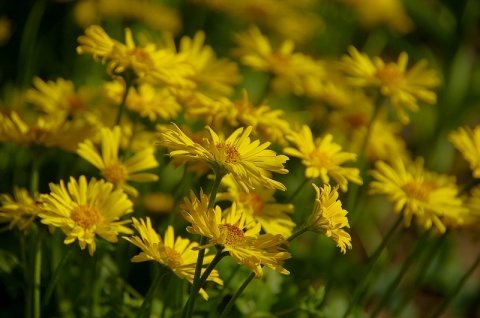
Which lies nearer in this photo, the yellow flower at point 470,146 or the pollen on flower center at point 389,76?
the yellow flower at point 470,146

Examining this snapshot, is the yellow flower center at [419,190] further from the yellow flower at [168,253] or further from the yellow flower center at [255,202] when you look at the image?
the yellow flower at [168,253]

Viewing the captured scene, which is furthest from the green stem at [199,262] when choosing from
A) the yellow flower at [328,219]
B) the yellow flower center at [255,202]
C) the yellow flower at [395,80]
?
the yellow flower at [395,80]

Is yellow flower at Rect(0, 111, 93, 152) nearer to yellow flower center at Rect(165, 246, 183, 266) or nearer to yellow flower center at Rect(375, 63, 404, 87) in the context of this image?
yellow flower center at Rect(165, 246, 183, 266)

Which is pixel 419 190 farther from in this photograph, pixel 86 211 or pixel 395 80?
pixel 86 211

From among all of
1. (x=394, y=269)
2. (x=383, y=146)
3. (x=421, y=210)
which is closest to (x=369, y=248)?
(x=394, y=269)

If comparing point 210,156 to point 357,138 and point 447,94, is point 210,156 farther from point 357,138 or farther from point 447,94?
point 447,94

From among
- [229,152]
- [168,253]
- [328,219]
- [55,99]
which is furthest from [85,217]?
[55,99]

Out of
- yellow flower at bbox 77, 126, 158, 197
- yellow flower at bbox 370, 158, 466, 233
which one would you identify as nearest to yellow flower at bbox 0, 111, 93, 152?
yellow flower at bbox 77, 126, 158, 197
